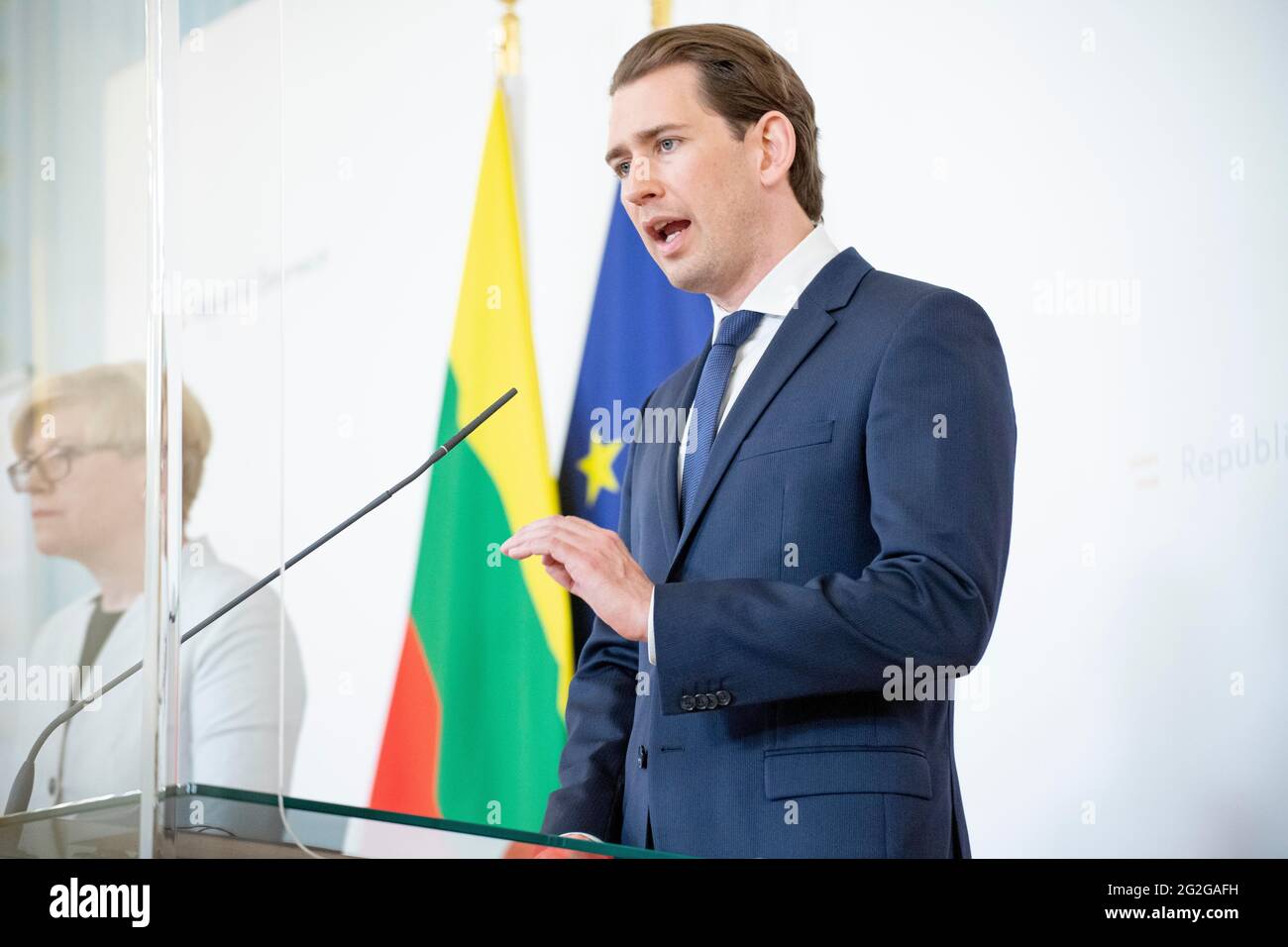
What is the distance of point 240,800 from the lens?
1.05 metres

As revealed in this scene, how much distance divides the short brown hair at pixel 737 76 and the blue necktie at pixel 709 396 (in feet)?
0.89

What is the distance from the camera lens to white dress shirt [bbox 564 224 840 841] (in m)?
1.73

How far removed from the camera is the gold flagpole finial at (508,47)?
3559 millimetres

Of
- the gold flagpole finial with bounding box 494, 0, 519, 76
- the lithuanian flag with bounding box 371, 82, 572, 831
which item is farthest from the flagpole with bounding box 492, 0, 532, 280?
the lithuanian flag with bounding box 371, 82, 572, 831

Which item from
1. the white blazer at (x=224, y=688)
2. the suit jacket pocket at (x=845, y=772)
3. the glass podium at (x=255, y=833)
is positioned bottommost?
the glass podium at (x=255, y=833)

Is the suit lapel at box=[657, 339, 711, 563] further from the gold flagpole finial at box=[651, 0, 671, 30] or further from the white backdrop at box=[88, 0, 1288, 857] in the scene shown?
the gold flagpole finial at box=[651, 0, 671, 30]

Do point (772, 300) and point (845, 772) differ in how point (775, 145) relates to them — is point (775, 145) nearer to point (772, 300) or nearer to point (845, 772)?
point (772, 300)

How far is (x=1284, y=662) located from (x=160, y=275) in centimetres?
285

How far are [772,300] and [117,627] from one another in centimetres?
98

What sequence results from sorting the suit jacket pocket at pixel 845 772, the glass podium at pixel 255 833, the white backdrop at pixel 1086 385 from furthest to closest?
1. the white backdrop at pixel 1086 385
2. the suit jacket pocket at pixel 845 772
3. the glass podium at pixel 255 833

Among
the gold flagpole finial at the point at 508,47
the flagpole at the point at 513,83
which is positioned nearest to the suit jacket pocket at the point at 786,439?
the flagpole at the point at 513,83

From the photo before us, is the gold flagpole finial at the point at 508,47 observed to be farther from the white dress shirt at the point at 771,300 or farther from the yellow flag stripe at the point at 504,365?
the white dress shirt at the point at 771,300
